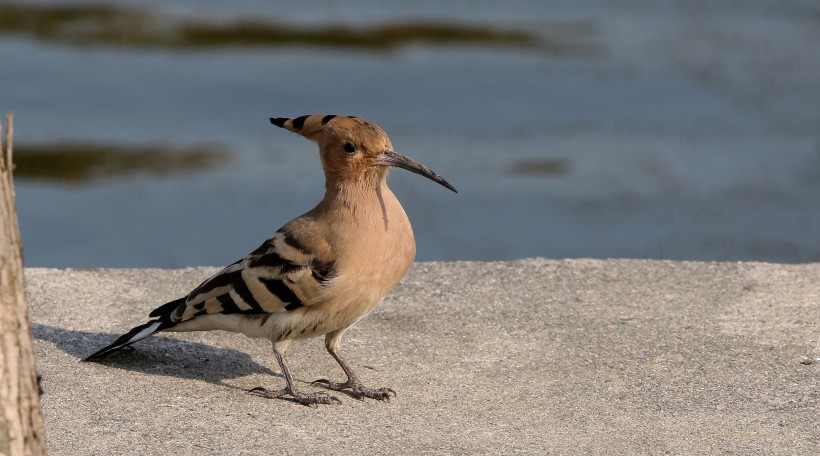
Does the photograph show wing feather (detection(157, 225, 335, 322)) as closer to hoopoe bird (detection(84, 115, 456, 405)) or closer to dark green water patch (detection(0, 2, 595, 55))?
hoopoe bird (detection(84, 115, 456, 405))

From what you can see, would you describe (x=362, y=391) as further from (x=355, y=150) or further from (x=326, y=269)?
(x=355, y=150)

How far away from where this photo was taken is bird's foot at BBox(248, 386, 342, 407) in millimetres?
5680

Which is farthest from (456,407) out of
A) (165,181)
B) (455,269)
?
(165,181)

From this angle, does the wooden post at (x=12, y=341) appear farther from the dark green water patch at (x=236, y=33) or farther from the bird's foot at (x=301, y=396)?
the dark green water patch at (x=236, y=33)

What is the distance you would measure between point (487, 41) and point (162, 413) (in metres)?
12.2

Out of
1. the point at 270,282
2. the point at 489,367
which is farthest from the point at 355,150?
the point at 489,367

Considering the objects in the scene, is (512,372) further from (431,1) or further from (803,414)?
(431,1)

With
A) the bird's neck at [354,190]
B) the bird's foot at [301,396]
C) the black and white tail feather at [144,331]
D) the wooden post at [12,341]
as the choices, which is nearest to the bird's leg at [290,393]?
the bird's foot at [301,396]

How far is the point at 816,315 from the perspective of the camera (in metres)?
6.65

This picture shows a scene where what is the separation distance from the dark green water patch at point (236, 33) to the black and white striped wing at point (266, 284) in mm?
10916

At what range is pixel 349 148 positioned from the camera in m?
5.79

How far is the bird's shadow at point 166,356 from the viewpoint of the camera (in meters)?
5.99

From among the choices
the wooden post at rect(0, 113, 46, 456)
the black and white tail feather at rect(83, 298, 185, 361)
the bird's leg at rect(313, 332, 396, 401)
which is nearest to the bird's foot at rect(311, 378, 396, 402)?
the bird's leg at rect(313, 332, 396, 401)

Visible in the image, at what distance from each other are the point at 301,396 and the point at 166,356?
0.81 m
